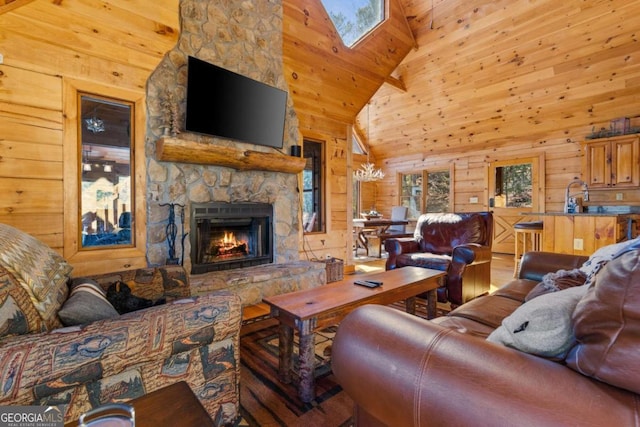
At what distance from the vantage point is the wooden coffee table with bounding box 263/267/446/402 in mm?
1543

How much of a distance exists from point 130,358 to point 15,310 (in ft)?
1.21

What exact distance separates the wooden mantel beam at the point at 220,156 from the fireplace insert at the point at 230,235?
444 mm

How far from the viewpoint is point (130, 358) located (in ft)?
3.32

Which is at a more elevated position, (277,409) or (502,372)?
(502,372)

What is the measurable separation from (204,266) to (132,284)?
127cm

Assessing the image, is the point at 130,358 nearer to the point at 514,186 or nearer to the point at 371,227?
the point at 371,227

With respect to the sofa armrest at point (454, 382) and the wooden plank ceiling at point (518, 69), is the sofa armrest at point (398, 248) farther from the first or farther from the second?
the wooden plank ceiling at point (518, 69)

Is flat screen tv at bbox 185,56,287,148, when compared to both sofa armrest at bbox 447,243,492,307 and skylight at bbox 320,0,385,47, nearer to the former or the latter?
skylight at bbox 320,0,385,47

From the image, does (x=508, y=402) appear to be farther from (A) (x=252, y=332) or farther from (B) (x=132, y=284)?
(A) (x=252, y=332)

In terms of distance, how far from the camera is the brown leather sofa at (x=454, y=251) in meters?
2.97

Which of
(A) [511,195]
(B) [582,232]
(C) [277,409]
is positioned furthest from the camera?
(A) [511,195]

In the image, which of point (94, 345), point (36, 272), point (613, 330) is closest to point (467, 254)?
point (613, 330)

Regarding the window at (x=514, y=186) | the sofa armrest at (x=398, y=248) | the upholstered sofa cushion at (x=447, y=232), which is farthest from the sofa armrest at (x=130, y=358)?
the window at (x=514, y=186)

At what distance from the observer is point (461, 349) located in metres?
0.76
